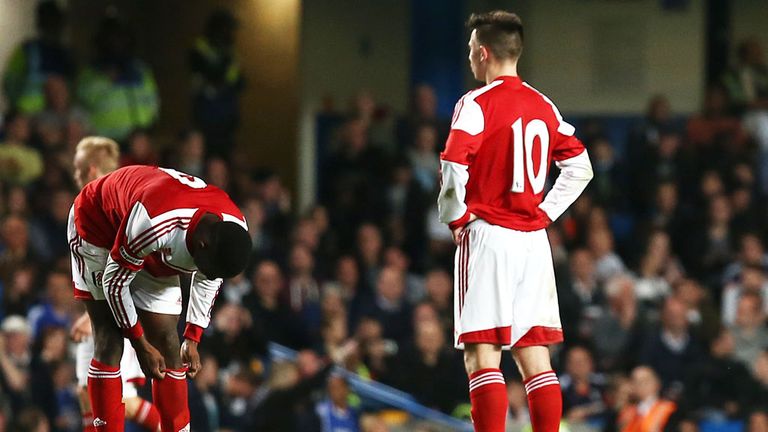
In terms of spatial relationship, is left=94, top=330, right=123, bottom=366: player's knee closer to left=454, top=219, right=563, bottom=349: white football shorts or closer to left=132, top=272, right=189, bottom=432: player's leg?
left=132, top=272, right=189, bottom=432: player's leg

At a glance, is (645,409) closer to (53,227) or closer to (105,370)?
(53,227)

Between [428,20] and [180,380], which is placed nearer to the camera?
[180,380]

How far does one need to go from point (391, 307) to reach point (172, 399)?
4934 millimetres

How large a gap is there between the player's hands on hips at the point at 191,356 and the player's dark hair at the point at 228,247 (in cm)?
50

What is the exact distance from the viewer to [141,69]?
12250mm

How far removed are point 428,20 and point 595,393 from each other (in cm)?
532

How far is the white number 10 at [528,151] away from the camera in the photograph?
236 inches

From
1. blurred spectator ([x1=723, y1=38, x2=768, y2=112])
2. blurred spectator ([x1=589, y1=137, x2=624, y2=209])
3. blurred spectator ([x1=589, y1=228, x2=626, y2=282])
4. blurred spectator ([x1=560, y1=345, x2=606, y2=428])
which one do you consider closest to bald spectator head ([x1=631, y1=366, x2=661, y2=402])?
blurred spectator ([x1=560, y1=345, x2=606, y2=428])

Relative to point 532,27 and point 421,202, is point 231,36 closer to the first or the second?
point 421,202

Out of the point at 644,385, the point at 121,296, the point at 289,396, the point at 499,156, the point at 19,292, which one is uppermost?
the point at 499,156

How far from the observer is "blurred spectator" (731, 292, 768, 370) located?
11289 millimetres

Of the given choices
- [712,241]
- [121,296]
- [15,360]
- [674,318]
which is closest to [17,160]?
[15,360]

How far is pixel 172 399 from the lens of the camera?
6.20 m

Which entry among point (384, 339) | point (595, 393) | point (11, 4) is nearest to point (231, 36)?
point (11, 4)
